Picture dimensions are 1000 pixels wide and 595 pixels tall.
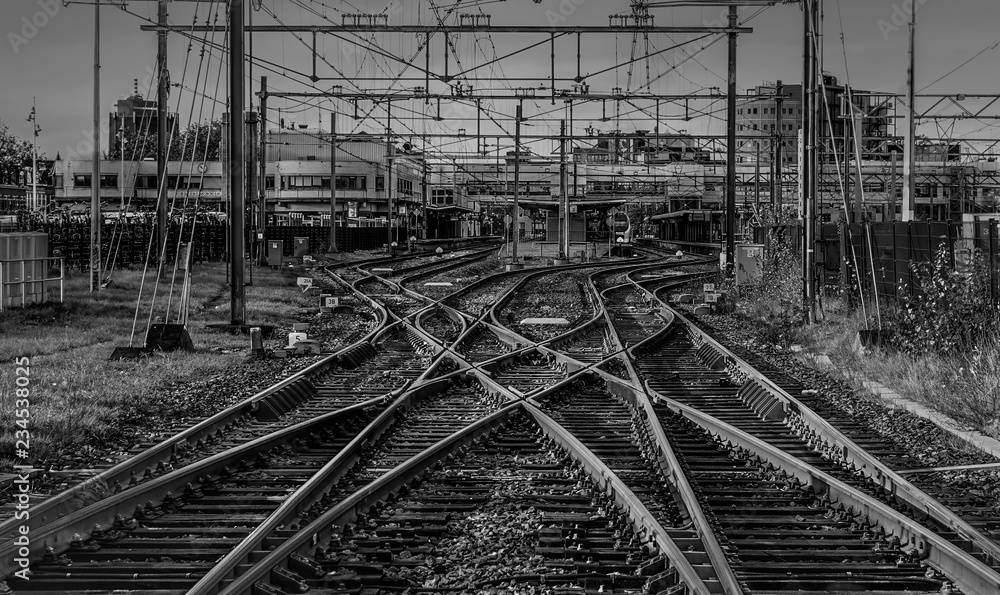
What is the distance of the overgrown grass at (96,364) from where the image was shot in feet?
31.2

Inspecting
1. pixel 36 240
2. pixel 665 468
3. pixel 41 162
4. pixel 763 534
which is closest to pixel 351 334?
pixel 36 240

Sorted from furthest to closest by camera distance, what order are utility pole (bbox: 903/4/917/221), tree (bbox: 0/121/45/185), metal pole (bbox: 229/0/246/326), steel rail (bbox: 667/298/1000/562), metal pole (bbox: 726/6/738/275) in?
tree (bbox: 0/121/45/185), metal pole (bbox: 726/6/738/275), utility pole (bbox: 903/4/917/221), metal pole (bbox: 229/0/246/326), steel rail (bbox: 667/298/1000/562)

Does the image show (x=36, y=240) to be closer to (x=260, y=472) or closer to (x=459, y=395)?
(x=459, y=395)

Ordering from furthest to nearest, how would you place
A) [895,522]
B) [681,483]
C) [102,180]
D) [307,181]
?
[102,180], [307,181], [681,483], [895,522]

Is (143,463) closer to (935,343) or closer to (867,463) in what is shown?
(867,463)

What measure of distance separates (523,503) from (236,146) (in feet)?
41.6

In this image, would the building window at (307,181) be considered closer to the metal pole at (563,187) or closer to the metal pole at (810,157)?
the metal pole at (563,187)

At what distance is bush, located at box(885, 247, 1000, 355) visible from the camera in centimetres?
1407

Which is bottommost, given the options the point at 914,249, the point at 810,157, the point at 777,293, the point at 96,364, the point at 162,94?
the point at 96,364

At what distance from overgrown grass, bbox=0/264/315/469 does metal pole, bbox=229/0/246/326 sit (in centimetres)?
128

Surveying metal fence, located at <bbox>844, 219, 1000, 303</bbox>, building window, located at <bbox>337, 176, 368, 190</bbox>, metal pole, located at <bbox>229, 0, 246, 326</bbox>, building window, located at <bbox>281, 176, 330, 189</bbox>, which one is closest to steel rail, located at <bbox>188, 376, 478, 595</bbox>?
metal pole, located at <bbox>229, 0, 246, 326</bbox>

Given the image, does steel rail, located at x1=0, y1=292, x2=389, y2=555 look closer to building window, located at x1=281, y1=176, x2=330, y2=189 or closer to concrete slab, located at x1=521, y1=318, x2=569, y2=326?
concrete slab, located at x1=521, y1=318, x2=569, y2=326

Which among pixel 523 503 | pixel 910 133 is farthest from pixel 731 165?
pixel 523 503

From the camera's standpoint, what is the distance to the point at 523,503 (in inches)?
294
